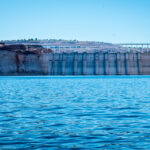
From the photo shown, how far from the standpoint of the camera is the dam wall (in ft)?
375

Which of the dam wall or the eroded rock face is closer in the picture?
the dam wall

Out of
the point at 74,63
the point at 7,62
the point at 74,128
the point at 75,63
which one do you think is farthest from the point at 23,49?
the point at 74,128

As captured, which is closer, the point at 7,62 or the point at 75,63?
the point at 75,63

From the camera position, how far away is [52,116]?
21062mm

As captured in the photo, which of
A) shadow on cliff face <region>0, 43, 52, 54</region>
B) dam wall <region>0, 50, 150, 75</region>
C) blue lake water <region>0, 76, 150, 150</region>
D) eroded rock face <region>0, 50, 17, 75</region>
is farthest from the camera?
shadow on cliff face <region>0, 43, 52, 54</region>

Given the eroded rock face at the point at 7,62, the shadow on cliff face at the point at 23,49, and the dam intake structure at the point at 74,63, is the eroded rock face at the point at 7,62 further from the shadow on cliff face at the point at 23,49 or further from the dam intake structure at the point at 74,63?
the shadow on cliff face at the point at 23,49

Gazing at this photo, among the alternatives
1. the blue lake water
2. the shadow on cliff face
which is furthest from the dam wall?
the blue lake water

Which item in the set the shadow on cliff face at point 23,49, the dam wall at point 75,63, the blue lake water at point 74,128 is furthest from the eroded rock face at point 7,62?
the blue lake water at point 74,128

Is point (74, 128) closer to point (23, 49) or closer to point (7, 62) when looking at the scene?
point (7, 62)

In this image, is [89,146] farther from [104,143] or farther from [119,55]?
[119,55]

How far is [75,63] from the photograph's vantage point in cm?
11869

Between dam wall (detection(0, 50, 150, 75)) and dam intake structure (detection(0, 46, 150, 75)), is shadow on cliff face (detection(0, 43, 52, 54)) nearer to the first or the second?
dam intake structure (detection(0, 46, 150, 75))

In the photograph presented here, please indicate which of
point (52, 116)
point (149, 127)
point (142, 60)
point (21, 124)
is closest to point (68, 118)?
point (52, 116)

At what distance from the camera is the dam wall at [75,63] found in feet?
375
